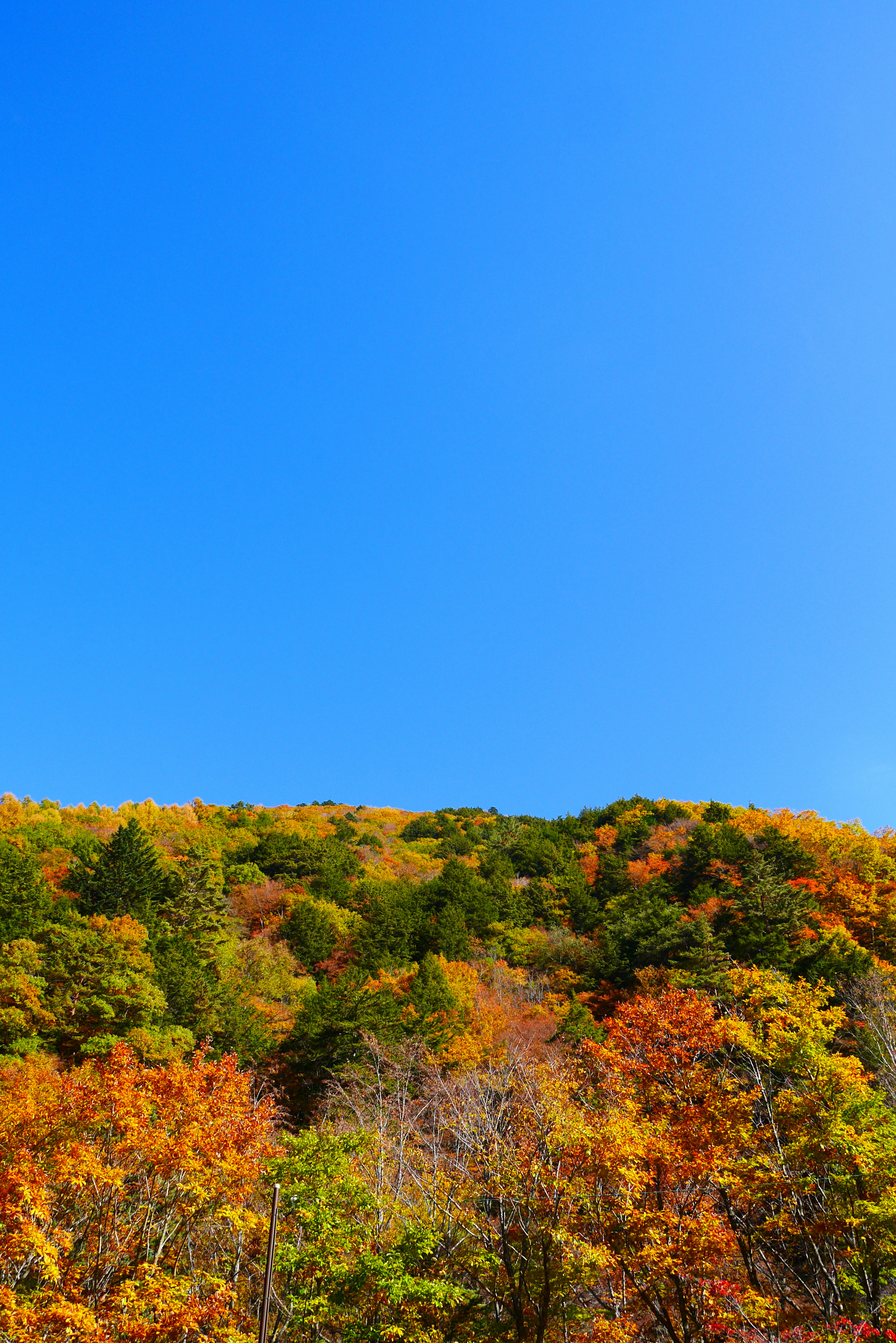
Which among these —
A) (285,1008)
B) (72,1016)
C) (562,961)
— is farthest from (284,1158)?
(562,961)

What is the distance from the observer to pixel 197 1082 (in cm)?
1571

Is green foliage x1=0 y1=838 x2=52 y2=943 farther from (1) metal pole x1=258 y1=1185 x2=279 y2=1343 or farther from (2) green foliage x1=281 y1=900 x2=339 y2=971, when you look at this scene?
(1) metal pole x1=258 y1=1185 x2=279 y2=1343

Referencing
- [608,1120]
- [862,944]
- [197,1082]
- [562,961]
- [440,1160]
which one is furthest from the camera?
[562,961]

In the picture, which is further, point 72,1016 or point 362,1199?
point 72,1016

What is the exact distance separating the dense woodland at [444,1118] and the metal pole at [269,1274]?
1.61ft

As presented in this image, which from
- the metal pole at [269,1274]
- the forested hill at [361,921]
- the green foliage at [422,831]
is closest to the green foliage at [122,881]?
the forested hill at [361,921]

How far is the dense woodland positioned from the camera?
42.8ft

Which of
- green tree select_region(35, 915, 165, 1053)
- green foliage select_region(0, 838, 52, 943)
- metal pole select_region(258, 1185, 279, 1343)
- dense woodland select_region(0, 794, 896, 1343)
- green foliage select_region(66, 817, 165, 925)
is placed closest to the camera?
metal pole select_region(258, 1185, 279, 1343)

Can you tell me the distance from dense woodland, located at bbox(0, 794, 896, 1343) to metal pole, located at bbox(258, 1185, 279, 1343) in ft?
1.61

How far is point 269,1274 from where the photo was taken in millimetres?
12320

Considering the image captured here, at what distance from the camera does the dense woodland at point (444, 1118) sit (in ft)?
42.8

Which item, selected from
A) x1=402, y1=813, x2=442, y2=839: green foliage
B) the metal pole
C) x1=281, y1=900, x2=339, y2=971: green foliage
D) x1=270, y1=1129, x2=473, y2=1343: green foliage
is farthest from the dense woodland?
x1=402, y1=813, x2=442, y2=839: green foliage

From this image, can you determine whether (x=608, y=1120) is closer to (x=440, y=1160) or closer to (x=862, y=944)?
(x=440, y=1160)

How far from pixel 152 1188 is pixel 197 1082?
1.88 m
